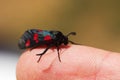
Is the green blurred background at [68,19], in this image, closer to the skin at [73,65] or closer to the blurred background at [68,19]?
the blurred background at [68,19]

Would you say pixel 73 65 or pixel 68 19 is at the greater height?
pixel 73 65

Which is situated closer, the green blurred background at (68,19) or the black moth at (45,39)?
the black moth at (45,39)

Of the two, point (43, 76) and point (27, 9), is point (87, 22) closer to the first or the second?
point (27, 9)

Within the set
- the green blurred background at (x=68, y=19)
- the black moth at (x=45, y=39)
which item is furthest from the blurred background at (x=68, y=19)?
the black moth at (x=45, y=39)

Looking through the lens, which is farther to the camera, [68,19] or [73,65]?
[68,19]

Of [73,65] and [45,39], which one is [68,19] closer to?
[45,39]

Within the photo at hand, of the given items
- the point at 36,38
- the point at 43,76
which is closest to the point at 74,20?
the point at 36,38

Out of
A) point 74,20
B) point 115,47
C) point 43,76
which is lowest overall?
point 115,47

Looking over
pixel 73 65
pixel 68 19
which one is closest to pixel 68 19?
pixel 68 19
